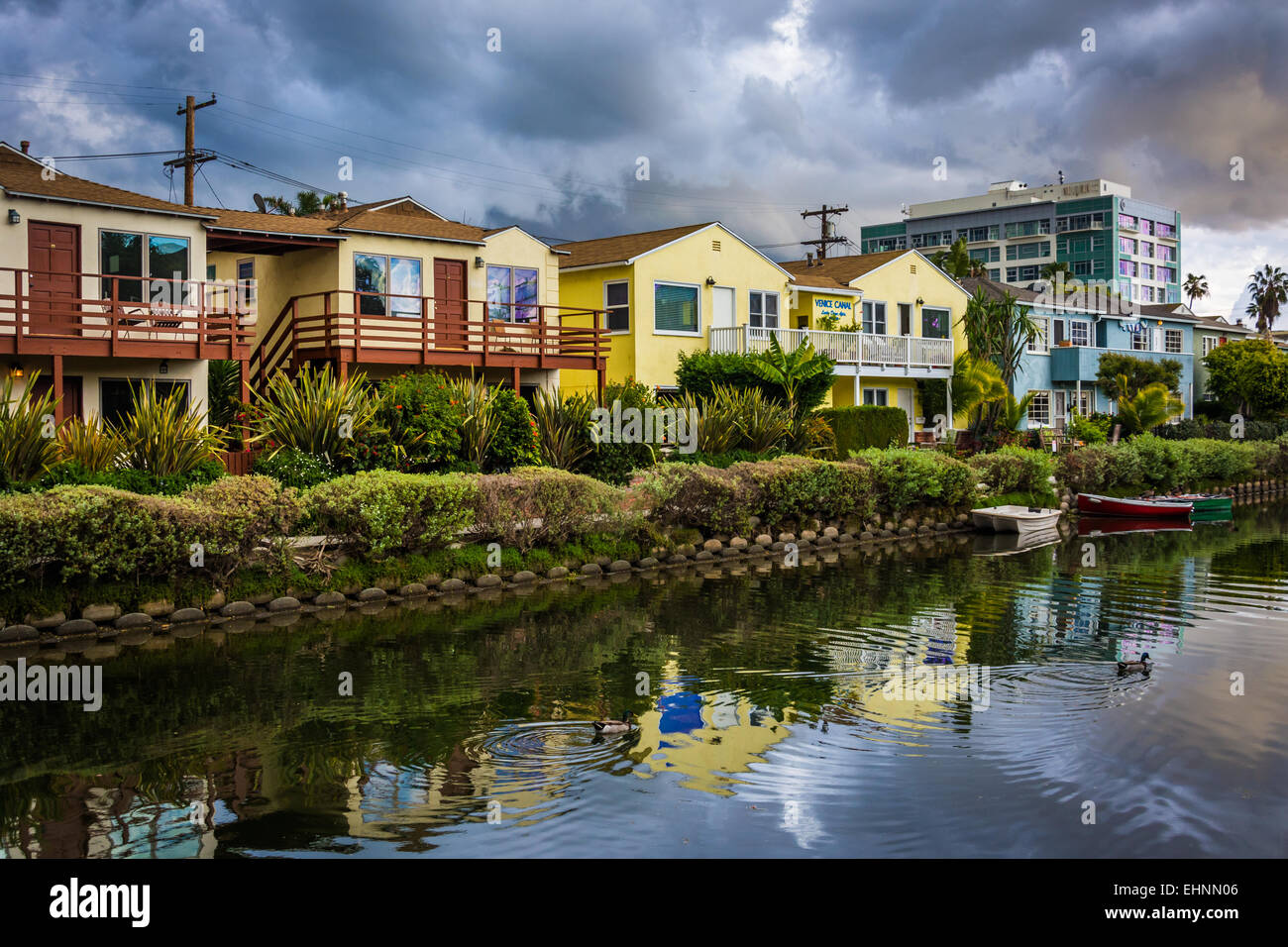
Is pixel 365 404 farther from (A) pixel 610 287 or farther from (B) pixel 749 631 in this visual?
(A) pixel 610 287

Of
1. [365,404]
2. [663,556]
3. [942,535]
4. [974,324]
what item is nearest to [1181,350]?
[974,324]

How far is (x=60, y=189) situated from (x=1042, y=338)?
43.8 metres

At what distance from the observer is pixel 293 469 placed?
23.0 meters

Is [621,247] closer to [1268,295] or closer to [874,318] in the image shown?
[874,318]

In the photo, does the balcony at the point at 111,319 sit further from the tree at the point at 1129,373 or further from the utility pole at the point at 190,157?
the tree at the point at 1129,373

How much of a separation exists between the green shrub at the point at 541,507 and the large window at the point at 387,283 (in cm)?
983

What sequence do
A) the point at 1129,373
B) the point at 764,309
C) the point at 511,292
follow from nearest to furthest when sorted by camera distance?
the point at 511,292 < the point at 764,309 < the point at 1129,373

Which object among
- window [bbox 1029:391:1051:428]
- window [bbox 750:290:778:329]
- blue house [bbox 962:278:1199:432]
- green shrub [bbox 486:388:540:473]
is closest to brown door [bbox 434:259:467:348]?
green shrub [bbox 486:388:540:473]

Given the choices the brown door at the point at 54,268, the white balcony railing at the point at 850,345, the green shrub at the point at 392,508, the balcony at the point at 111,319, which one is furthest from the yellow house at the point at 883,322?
the brown door at the point at 54,268

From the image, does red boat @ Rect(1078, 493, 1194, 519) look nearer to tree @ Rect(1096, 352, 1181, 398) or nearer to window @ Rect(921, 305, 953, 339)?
window @ Rect(921, 305, 953, 339)

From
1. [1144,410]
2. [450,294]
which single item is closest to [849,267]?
[1144,410]

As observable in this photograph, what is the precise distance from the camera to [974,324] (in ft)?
162
